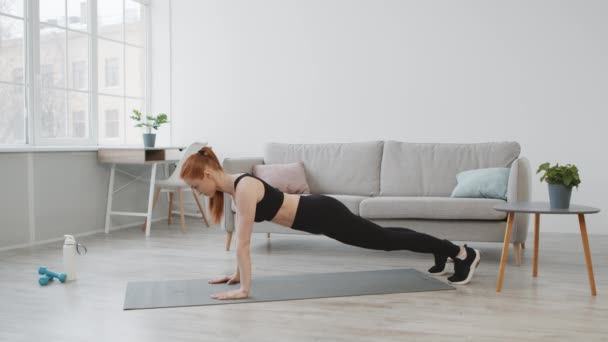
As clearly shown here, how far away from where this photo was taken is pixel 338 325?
248cm

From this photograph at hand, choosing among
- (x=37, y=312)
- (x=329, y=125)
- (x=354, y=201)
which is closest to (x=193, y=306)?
(x=37, y=312)

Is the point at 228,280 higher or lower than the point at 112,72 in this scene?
A: lower

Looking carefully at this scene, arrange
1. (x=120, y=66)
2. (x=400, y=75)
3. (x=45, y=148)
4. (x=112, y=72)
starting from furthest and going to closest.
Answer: (x=120, y=66)
(x=112, y=72)
(x=400, y=75)
(x=45, y=148)

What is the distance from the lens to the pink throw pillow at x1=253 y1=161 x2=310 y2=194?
4492mm

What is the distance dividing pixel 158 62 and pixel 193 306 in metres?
4.12

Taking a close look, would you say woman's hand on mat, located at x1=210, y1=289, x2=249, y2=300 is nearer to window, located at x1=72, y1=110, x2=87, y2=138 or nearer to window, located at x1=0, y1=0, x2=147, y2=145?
window, located at x1=0, y1=0, x2=147, y2=145

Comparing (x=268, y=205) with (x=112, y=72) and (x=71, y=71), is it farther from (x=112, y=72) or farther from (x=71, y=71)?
(x=112, y=72)

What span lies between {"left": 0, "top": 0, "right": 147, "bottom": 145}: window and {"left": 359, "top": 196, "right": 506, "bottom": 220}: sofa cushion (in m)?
2.73

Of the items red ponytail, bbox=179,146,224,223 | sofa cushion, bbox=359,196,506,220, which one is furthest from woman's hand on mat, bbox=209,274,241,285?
sofa cushion, bbox=359,196,506,220

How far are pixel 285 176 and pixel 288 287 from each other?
5.01 feet

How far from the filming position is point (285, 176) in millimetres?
4539

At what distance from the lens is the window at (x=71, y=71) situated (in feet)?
14.8

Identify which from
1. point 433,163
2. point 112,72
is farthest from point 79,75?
point 433,163

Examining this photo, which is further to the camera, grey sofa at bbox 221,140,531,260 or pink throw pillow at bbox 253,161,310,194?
pink throw pillow at bbox 253,161,310,194
